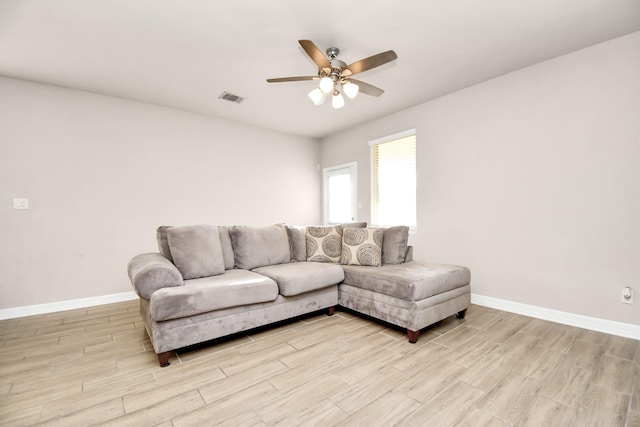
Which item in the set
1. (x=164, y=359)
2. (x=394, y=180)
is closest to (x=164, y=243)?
(x=164, y=359)

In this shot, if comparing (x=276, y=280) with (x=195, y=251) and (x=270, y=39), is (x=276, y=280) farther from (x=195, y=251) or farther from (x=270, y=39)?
(x=270, y=39)

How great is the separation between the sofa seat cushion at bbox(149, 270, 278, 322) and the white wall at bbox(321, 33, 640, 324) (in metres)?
2.44

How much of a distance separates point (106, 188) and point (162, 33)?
2.19 m

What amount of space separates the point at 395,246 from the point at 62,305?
3904 millimetres

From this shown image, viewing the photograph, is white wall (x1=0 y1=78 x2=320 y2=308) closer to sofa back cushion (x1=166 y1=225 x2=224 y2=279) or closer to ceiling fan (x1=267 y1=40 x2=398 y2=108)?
sofa back cushion (x1=166 y1=225 x2=224 y2=279)

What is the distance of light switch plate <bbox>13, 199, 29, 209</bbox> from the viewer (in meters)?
Result: 3.09

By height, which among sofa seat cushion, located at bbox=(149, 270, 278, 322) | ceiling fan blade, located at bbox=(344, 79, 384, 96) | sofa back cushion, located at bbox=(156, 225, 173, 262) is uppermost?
ceiling fan blade, located at bbox=(344, 79, 384, 96)

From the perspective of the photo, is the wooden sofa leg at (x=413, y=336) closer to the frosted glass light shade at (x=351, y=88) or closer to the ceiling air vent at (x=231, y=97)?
Answer: the frosted glass light shade at (x=351, y=88)

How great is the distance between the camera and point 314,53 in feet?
7.07

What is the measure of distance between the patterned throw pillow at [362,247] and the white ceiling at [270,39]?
5.77ft

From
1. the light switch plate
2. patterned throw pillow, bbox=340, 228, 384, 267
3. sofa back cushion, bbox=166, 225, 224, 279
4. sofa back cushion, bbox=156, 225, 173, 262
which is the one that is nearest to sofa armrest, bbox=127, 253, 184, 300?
sofa back cushion, bbox=166, 225, 224, 279

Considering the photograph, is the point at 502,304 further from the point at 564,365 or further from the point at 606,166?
the point at 606,166

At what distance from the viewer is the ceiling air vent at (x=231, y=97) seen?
11.8 ft

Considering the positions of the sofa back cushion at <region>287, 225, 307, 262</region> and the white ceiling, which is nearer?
the white ceiling
